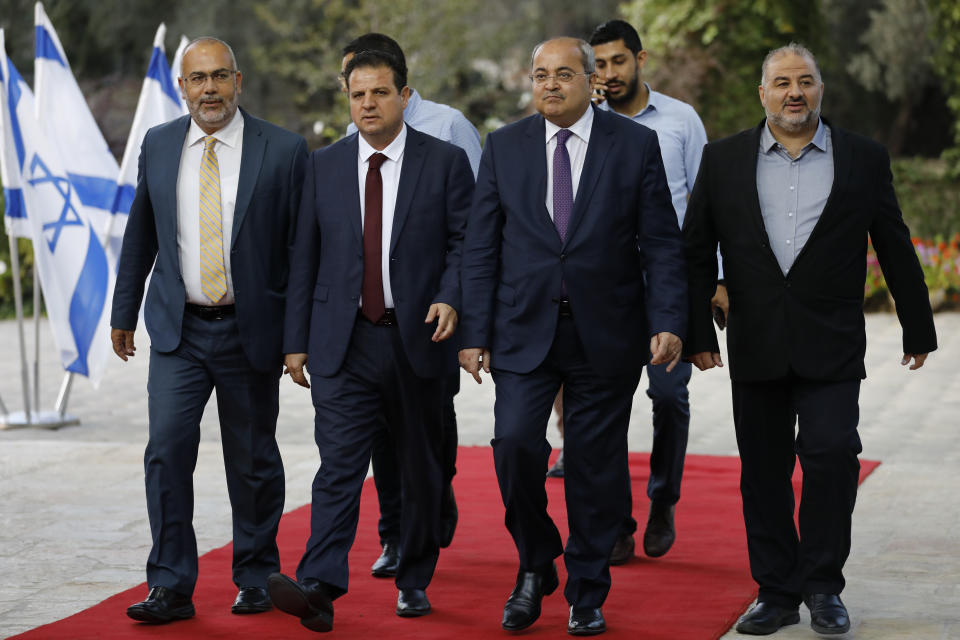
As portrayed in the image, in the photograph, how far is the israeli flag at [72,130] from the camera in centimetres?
971

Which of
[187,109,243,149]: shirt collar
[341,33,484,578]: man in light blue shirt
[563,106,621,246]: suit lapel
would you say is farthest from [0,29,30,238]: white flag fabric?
[563,106,621,246]: suit lapel

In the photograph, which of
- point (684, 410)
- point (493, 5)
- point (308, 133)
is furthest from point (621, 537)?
point (493, 5)

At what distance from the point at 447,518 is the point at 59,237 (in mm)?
4447

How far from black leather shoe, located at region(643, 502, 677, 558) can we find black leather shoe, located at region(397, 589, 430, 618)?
1.26 meters

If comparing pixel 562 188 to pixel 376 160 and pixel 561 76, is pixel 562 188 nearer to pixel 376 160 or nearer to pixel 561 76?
pixel 561 76

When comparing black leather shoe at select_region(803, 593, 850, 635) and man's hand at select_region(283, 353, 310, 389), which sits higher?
man's hand at select_region(283, 353, 310, 389)

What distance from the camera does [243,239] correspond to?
5203mm

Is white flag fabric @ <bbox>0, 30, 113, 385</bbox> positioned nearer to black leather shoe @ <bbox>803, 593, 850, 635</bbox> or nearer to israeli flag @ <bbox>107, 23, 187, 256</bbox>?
israeli flag @ <bbox>107, 23, 187, 256</bbox>

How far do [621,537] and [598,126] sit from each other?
1.87 meters

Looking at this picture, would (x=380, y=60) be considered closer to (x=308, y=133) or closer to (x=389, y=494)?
(x=389, y=494)

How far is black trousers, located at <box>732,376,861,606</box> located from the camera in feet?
16.3

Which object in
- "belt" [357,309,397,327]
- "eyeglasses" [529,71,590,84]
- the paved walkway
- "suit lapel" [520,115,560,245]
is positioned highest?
"eyeglasses" [529,71,590,84]

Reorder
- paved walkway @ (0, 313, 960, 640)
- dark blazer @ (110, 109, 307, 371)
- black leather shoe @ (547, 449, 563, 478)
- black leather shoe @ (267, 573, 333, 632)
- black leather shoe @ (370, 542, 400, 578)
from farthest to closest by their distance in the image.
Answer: black leather shoe @ (547, 449, 563, 478) < black leather shoe @ (370, 542, 400, 578) < paved walkway @ (0, 313, 960, 640) < dark blazer @ (110, 109, 307, 371) < black leather shoe @ (267, 573, 333, 632)

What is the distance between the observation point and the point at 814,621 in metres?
4.96
